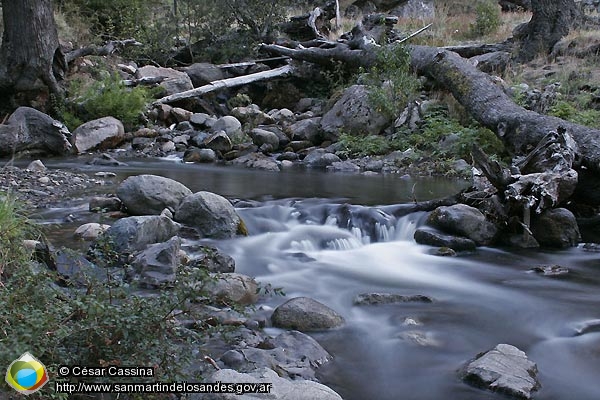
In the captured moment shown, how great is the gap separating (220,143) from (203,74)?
497 centimetres

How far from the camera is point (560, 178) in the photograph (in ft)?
21.4

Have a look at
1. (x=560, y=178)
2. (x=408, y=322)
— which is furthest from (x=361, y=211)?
(x=408, y=322)

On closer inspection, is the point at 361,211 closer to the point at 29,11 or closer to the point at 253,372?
the point at 253,372

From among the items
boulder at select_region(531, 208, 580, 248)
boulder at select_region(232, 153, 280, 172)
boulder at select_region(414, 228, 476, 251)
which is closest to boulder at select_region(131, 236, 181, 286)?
boulder at select_region(414, 228, 476, 251)

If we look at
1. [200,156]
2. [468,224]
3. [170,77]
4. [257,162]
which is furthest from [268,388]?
[170,77]

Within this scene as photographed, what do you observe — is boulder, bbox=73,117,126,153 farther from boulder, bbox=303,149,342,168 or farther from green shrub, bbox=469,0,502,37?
green shrub, bbox=469,0,502,37

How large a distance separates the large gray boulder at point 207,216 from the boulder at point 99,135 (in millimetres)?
6957

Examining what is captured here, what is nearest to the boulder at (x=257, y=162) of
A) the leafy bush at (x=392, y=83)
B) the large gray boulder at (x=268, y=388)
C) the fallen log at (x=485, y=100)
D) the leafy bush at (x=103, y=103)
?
the leafy bush at (x=392, y=83)

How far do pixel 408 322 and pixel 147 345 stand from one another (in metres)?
2.47

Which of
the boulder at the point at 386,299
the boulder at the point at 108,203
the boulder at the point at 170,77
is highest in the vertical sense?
the boulder at the point at 170,77

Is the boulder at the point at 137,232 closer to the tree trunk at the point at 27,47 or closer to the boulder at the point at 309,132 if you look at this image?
the boulder at the point at 309,132

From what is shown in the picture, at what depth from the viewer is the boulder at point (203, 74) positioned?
56.9 ft

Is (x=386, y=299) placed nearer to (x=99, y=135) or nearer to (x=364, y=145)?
(x=364, y=145)

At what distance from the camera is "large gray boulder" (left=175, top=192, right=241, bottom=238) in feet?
21.2
